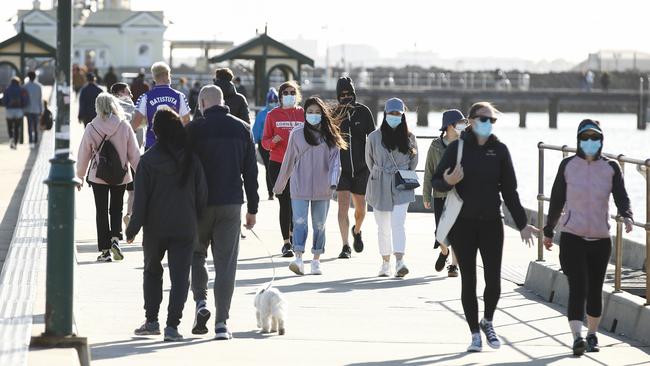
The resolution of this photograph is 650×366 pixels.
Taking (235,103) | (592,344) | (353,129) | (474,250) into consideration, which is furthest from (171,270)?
(235,103)

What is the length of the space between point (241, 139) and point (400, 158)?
153 inches

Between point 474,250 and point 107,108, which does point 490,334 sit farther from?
point 107,108

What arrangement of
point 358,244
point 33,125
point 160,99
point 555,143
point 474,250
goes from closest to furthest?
Answer: point 474,250 < point 160,99 < point 358,244 < point 33,125 < point 555,143

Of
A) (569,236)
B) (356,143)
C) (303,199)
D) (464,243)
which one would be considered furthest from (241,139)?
(356,143)

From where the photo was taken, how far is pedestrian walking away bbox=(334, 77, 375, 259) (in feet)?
50.3

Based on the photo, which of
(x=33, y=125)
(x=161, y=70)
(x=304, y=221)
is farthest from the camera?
(x=33, y=125)

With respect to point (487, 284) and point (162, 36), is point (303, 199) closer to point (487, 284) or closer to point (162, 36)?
point (487, 284)

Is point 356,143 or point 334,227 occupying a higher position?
point 356,143

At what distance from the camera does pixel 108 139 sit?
14.1 m

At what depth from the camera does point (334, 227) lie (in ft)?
63.4

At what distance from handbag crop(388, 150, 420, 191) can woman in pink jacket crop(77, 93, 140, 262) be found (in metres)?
2.33

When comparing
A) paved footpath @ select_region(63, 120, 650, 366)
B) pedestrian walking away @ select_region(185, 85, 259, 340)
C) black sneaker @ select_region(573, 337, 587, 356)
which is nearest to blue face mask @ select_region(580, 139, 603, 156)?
black sneaker @ select_region(573, 337, 587, 356)

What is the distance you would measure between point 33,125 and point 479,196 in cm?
2847

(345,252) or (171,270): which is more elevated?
(171,270)
